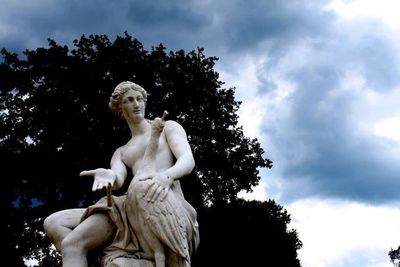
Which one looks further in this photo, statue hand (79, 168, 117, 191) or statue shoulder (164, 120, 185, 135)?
statue shoulder (164, 120, 185, 135)

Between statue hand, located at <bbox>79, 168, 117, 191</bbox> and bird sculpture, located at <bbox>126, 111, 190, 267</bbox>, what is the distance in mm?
228

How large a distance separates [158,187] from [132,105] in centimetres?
118

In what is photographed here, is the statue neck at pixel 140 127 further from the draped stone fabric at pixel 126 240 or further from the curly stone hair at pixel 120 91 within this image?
the draped stone fabric at pixel 126 240

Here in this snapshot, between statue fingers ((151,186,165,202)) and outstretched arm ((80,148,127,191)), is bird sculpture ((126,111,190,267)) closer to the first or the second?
statue fingers ((151,186,165,202))

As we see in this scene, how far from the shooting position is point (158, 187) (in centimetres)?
442

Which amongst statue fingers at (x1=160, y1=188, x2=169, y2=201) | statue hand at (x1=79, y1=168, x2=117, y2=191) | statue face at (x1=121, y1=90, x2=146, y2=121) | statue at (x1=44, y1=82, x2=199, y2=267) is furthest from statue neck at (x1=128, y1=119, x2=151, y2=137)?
statue fingers at (x1=160, y1=188, x2=169, y2=201)

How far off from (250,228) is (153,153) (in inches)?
563

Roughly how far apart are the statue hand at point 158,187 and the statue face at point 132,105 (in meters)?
0.99

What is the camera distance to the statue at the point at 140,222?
4340mm

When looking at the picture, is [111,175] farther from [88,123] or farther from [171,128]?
[88,123]

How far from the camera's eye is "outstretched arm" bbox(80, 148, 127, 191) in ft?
15.0

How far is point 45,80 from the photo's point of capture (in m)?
23.3

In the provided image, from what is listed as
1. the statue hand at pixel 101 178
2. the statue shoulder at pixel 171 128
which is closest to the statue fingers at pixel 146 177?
the statue hand at pixel 101 178

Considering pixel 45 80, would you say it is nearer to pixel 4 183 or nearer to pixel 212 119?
pixel 4 183
